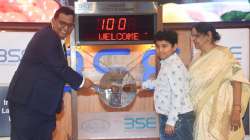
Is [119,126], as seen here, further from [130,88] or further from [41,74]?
[41,74]

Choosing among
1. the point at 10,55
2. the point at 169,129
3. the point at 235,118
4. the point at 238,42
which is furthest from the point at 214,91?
the point at 10,55

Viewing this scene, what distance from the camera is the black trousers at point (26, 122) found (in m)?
3.66

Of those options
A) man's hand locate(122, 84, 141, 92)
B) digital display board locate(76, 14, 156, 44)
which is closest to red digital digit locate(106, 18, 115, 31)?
digital display board locate(76, 14, 156, 44)

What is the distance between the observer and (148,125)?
491 centimetres

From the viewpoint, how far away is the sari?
3646 millimetres

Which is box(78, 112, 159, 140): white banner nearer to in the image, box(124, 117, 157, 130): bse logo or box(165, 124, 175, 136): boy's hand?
box(124, 117, 157, 130): bse logo

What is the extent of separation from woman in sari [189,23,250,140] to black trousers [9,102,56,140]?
3.71 ft

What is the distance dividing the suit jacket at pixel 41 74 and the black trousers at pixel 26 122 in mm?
53

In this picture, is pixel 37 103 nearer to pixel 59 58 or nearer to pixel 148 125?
pixel 59 58

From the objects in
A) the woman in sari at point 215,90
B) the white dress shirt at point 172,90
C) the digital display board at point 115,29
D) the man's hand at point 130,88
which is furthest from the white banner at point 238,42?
the white dress shirt at point 172,90

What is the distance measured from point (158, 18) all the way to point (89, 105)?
3.49 feet

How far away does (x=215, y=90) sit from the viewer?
12.0 feet

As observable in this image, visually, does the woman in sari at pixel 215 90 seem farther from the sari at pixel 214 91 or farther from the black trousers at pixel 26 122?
the black trousers at pixel 26 122

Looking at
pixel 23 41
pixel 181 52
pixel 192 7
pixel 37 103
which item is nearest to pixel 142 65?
pixel 181 52
